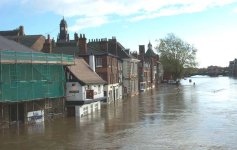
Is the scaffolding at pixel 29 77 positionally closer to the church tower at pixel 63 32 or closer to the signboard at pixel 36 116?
the signboard at pixel 36 116

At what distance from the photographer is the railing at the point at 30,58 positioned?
132ft

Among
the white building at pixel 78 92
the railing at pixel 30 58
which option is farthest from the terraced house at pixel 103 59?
the railing at pixel 30 58

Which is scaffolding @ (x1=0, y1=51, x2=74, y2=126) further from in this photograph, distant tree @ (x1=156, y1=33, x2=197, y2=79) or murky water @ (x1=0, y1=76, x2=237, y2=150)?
distant tree @ (x1=156, y1=33, x2=197, y2=79)

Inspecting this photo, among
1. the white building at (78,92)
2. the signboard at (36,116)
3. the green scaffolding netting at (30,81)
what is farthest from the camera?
the white building at (78,92)

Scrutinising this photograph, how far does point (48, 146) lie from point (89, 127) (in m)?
10.1

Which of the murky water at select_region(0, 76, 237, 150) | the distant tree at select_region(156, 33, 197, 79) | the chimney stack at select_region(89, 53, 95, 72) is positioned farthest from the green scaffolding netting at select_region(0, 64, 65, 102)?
the distant tree at select_region(156, 33, 197, 79)

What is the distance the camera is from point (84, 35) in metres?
66.4

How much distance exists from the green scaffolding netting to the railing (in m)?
0.63

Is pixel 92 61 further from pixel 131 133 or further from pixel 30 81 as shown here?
pixel 131 133

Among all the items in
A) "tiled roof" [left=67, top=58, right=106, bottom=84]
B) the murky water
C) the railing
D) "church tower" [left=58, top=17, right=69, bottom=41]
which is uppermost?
"church tower" [left=58, top=17, right=69, bottom=41]

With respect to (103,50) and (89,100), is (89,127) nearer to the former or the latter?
(89,100)

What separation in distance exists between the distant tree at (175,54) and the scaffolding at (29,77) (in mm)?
98715

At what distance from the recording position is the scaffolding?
134 feet

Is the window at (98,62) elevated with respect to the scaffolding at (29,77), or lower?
elevated
